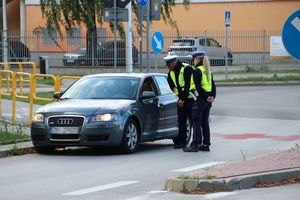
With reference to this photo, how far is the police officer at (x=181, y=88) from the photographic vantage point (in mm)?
15664

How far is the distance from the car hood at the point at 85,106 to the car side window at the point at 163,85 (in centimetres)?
142

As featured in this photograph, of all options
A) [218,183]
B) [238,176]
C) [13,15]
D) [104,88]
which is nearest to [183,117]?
[104,88]

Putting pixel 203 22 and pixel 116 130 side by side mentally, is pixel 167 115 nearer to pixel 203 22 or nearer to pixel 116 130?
pixel 116 130

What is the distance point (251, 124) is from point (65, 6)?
22774 millimetres

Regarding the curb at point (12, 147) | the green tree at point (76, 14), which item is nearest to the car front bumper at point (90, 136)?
the curb at point (12, 147)

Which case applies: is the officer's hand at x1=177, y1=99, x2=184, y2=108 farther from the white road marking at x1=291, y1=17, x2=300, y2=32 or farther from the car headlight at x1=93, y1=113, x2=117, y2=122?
the white road marking at x1=291, y1=17, x2=300, y2=32

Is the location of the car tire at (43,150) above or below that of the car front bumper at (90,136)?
below

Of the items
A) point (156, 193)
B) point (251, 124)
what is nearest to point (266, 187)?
point (156, 193)

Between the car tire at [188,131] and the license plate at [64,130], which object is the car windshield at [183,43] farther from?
the license plate at [64,130]

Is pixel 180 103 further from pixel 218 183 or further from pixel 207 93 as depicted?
pixel 218 183

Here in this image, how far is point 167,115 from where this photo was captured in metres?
16.6

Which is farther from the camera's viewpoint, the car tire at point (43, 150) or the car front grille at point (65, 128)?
the car tire at point (43, 150)

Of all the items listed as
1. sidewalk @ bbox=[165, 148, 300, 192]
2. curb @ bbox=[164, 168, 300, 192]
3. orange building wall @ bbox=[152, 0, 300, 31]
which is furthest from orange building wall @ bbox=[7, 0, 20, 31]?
curb @ bbox=[164, 168, 300, 192]

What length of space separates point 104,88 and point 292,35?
5.62 meters
